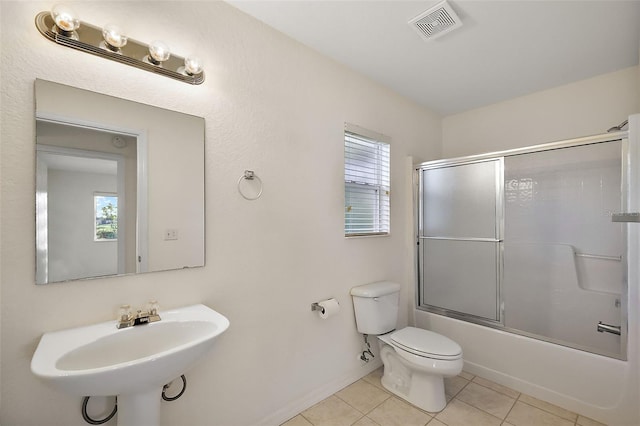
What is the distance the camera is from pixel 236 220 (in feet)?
5.25

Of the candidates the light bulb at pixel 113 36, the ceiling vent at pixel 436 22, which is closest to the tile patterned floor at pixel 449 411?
the light bulb at pixel 113 36

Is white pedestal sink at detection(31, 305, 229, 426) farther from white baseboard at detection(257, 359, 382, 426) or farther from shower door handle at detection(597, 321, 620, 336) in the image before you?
shower door handle at detection(597, 321, 620, 336)

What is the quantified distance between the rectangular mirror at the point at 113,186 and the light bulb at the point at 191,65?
0.21 metres

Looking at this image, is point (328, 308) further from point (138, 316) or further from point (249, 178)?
point (138, 316)

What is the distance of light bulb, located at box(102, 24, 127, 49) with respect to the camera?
115 cm

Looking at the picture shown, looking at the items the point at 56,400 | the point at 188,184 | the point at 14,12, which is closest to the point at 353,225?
the point at 188,184

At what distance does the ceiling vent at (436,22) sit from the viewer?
5.23ft

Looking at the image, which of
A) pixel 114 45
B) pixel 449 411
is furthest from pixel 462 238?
pixel 114 45

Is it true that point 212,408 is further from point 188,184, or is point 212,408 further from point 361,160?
point 361,160

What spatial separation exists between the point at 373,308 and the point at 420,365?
48 cm

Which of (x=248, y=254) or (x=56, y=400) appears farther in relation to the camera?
(x=248, y=254)

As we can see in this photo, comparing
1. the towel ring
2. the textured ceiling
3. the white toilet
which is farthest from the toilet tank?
the textured ceiling

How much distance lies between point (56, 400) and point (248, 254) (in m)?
0.95

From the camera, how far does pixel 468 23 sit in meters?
1.72
